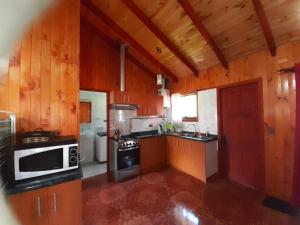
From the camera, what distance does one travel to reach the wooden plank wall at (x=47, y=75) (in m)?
1.74

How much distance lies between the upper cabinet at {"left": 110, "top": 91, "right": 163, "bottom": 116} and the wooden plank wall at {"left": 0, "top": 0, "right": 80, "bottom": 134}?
4.62 feet

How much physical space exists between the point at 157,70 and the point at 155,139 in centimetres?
187

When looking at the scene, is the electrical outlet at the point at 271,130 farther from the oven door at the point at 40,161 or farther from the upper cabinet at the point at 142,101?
the oven door at the point at 40,161

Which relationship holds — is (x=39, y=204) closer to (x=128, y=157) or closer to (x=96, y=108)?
(x=128, y=157)

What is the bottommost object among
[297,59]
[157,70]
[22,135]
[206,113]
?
[22,135]

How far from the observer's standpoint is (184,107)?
162 inches

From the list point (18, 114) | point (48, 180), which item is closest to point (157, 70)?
point (18, 114)

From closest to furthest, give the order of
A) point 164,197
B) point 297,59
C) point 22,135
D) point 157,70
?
1. point 22,135
2. point 297,59
3. point 164,197
4. point 157,70

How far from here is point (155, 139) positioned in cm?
376

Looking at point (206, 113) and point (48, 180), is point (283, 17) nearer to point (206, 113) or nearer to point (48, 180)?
point (206, 113)

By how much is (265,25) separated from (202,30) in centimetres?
82

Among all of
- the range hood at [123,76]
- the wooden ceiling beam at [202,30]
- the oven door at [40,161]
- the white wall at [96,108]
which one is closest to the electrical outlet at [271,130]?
the wooden ceiling beam at [202,30]

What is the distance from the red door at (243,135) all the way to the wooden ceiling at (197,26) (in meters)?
0.69

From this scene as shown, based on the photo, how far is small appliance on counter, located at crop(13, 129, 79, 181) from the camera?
1315 mm
